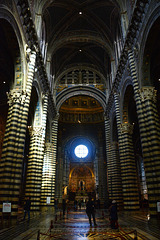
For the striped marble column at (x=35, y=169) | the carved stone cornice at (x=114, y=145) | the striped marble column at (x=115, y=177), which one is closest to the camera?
the striped marble column at (x=35, y=169)

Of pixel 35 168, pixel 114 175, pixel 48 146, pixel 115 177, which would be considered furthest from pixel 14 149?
pixel 114 175

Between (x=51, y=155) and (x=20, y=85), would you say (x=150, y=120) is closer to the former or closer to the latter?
(x=20, y=85)

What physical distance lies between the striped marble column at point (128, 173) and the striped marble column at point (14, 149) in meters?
8.48

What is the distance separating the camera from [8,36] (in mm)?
11117

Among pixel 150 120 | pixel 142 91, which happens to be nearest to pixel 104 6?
pixel 142 91

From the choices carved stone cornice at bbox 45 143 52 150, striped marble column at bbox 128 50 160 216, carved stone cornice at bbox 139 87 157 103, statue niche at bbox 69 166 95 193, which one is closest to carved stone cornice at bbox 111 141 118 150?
carved stone cornice at bbox 45 143 52 150

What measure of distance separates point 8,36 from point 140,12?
27.5 feet

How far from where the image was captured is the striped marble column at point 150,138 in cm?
962

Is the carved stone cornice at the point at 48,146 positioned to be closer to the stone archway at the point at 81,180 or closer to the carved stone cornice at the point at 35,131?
the carved stone cornice at the point at 35,131

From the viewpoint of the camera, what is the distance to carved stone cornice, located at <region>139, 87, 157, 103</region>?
37.5ft

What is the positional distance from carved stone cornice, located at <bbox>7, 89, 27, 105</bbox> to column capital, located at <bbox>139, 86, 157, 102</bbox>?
745 cm

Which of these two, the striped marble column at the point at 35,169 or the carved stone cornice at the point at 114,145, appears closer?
the striped marble column at the point at 35,169

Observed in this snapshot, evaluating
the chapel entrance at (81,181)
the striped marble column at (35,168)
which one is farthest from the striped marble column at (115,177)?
the chapel entrance at (81,181)

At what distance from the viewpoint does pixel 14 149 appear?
10.3 meters
